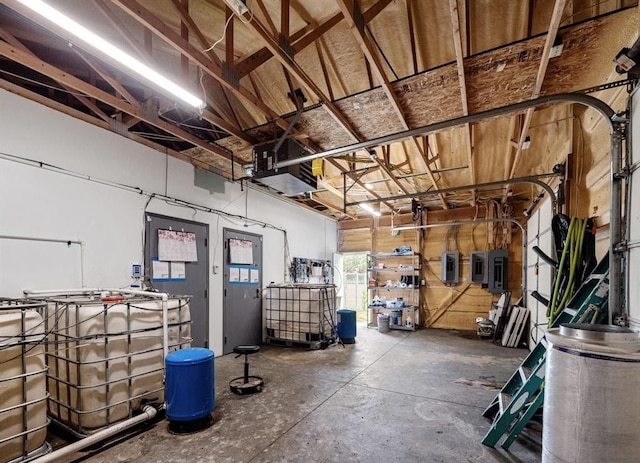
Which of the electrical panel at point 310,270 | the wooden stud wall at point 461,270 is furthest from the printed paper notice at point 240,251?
the wooden stud wall at point 461,270

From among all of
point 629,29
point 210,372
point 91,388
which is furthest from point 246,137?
point 629,29

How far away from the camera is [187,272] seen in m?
4.80

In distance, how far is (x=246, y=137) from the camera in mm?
4113

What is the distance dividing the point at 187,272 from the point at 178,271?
17 cm

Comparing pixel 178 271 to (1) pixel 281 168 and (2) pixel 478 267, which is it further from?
(2) pixel 478 267

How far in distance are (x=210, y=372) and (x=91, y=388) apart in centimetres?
96

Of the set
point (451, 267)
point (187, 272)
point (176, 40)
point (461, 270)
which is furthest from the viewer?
point (461, 270)

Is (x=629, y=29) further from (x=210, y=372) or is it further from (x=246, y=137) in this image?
(x=210, y=372)

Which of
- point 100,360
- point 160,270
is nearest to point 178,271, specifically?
point 160,270

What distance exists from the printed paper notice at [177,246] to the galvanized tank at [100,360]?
1.47 m

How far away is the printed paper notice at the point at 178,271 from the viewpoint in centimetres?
458

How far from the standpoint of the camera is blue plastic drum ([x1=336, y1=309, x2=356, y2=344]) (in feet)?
20.9

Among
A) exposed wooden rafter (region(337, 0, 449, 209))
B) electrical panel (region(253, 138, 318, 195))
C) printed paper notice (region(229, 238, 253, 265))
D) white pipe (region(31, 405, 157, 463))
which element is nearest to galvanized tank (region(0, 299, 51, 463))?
white pipe (region(31, 405, 157, 463))

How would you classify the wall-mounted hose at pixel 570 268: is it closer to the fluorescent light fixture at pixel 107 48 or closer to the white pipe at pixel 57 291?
the fluorescent light fixture at pixel 107 48
